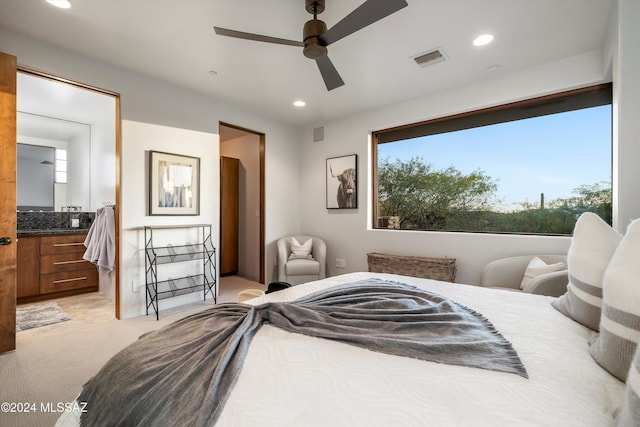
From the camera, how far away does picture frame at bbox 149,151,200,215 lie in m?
3.23

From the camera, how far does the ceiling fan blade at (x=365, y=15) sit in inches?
61.8

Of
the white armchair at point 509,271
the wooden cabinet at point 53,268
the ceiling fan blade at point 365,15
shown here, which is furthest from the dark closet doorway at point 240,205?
the white armchair at point 509,271

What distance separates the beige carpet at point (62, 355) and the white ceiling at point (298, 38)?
8.83 feet

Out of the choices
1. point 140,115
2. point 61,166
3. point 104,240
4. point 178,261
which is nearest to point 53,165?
point 61,166

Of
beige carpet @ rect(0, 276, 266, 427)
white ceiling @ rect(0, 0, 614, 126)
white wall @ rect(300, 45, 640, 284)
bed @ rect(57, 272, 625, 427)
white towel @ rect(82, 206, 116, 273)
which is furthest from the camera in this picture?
white towel @ rect(82, 206, 116, 273)

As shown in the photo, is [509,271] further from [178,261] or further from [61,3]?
[61,3]

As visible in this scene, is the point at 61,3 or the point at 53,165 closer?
the point at 61,3

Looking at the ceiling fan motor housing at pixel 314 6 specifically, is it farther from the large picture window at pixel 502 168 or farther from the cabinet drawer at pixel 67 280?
the cabinet drawer at pixel 67 280

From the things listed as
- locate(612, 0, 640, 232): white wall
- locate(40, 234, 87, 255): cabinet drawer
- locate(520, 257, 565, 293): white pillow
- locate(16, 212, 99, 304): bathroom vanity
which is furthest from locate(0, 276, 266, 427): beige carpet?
locate(612, 0, 640, 232): white wall

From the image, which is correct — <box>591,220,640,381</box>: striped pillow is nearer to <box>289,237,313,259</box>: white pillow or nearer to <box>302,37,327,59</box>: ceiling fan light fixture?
<box>302,37,327,59</box>: ceiling fan light fixture

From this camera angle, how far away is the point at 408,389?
78cm

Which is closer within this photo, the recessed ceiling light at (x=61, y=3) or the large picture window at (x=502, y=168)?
the recessed ceiling light at (x=61, y=3)

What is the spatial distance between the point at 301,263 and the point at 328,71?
8.54 ft

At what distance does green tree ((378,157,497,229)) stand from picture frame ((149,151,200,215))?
2.61m
